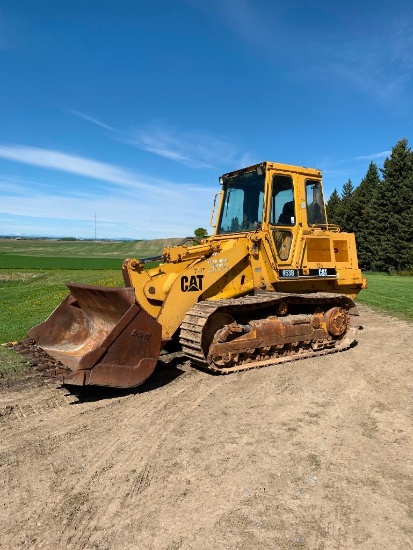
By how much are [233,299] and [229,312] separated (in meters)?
0.27

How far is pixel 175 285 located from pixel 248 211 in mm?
2505

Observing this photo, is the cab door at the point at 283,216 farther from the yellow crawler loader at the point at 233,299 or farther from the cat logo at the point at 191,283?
the cat logo at the point at 191,283

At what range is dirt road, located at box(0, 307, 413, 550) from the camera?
3221 mm

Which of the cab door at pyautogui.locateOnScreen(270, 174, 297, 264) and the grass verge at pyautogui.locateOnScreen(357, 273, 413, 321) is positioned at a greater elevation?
the cab door at pyautogui.locateOnScreen(270, 174, 297, 264)

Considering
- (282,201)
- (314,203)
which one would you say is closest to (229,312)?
(282,201)

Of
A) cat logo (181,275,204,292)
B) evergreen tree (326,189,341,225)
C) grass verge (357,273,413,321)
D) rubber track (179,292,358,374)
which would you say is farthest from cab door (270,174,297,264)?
evergreen tree (326,189,341,225)

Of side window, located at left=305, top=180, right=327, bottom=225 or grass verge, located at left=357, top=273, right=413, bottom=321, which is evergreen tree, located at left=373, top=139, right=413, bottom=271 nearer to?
grass verge, located at left=357, top=273, right=413, bottom=321

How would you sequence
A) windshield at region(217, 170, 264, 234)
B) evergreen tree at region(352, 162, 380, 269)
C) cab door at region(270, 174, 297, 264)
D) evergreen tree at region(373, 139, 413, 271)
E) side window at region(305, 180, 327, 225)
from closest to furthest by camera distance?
cab door at region(270, 174, 297, 264)
windshield at region(217, 170, 264, 234)
side window at region(305, 180, 327, 225)
evergreen tree at region(373, 139, 413, 271)
evergreen tree at region(352, 162, 380, 269)

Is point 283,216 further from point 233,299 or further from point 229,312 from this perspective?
point 229,312

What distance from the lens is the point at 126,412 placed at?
18.3 ft

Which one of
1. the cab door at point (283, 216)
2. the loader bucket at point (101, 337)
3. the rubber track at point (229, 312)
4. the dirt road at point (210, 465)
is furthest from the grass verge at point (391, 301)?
the loader bucket at point (101, 337)

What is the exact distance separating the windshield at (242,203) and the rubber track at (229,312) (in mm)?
1521

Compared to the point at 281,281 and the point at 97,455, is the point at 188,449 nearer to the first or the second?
the point at 97,455

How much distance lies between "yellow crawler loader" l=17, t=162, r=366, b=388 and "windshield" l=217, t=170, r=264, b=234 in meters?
0.02
